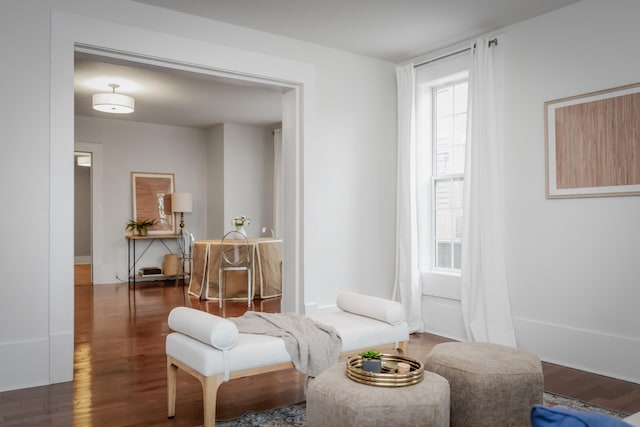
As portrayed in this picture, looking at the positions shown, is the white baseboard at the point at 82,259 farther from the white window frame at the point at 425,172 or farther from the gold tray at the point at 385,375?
the gold tray at the point at 385,375

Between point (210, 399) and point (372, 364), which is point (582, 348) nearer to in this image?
point (372, 364)

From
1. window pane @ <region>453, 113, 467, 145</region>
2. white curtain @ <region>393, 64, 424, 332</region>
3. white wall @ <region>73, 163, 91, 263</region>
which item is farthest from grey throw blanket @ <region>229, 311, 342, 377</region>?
white wall @ <region>73, 163, 91, 263</region>

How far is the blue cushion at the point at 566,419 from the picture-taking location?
1051 mm

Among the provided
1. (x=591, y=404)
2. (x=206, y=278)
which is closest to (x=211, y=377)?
(x=591, y=404)

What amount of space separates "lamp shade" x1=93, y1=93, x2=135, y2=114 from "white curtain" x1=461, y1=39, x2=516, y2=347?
14.4 feet

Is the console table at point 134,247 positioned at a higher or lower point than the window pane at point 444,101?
lower

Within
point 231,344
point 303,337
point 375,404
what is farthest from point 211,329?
point 375,404

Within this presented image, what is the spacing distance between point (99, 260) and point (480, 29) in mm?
7083

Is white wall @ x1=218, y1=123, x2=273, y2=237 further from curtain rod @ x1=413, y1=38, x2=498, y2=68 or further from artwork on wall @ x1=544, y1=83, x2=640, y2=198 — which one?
artwork on wall @ x1=544, y1=83, x2=640, y2=198

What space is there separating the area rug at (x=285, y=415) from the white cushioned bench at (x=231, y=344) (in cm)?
25

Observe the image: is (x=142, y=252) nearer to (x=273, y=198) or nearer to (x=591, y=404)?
(x=273, y=198)

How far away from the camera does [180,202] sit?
9.09 meters

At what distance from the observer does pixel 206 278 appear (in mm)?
7254

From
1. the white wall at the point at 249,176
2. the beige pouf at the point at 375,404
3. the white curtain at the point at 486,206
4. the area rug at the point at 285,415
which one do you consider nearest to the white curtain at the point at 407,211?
the white curtain at the point at 486,206
